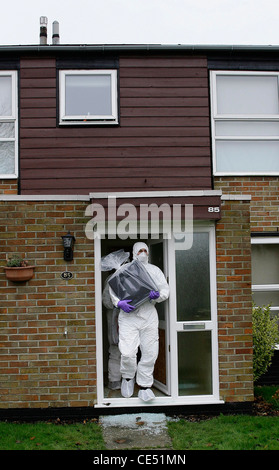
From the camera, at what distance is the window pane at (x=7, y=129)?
732cm

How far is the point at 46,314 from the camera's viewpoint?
5.67m

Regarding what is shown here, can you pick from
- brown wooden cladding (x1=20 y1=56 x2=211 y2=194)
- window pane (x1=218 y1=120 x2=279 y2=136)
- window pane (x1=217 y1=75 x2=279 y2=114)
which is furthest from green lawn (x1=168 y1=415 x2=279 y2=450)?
window pane (x1=217 y1=75 x2=279 y2=114)

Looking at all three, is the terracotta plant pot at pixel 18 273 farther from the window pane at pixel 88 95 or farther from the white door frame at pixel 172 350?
the window pane at pixel 88 95

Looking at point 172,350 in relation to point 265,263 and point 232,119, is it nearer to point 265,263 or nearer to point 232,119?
point 265,263

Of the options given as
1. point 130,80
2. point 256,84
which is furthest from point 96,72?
point 256,84

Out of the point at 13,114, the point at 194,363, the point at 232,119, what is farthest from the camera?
the point at 232,119

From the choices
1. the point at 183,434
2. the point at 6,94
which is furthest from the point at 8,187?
the point at 183,434

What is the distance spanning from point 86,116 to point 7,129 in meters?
1.27

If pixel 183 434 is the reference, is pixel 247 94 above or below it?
above

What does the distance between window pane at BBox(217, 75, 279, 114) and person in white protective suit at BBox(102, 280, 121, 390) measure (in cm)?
360

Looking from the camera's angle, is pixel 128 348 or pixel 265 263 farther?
pixel 265 263

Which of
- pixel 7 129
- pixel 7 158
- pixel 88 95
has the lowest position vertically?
pixel 7 158
